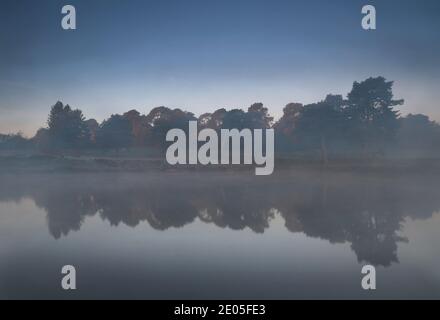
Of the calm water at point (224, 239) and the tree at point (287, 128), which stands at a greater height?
the tree at point (287, 128)

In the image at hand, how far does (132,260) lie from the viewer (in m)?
4.12

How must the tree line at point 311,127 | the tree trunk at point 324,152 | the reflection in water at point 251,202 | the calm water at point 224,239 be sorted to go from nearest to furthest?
the calm water at point 224,239 → the reflection in water at point 251,202 → the tree line at point 311,127 → the tree trunk at point 324,152

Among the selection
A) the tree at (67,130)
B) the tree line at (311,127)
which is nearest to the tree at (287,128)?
the tree line at (311,127)

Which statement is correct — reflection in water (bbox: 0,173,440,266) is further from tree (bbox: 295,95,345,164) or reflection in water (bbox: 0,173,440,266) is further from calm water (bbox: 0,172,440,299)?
tree (bbox: 295,95,345,164)

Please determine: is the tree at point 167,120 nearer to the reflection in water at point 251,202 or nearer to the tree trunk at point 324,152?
the reflection in water at point 251,202

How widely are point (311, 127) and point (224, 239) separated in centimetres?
563

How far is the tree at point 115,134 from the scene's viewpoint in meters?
8.55

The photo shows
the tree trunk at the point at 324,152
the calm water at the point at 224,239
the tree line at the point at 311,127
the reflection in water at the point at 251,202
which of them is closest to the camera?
the calm water at the point at 224,239

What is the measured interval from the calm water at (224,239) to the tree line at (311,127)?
3.87ft

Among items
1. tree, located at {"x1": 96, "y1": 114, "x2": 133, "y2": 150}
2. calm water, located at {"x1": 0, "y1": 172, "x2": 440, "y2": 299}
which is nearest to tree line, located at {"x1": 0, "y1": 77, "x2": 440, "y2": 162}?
tree, located at {"x1": 96, "y1": 114, "x2": 133, "y2": 150}

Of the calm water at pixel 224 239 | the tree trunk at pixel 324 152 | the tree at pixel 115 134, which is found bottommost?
the calm water at pixel 224 239

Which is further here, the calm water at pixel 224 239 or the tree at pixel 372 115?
the tree at pixel 372 115

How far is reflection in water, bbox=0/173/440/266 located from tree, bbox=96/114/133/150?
4.09ft

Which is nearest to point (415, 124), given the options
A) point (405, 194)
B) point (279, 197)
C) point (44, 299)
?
point (405, 194)
